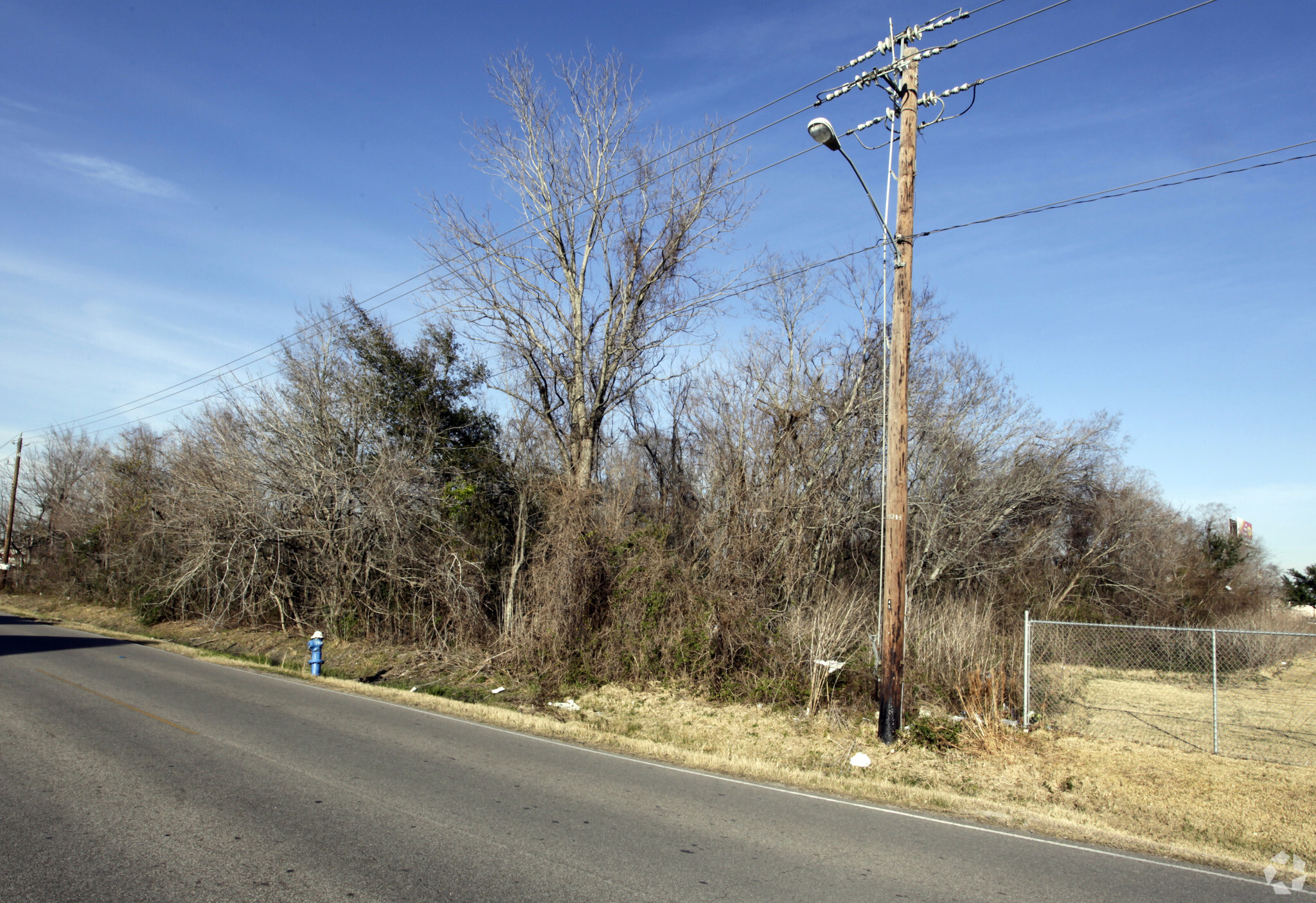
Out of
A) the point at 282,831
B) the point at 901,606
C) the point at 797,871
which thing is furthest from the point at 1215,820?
the point at 282,831

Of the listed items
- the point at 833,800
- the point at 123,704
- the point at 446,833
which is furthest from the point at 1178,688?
the point at 123,704

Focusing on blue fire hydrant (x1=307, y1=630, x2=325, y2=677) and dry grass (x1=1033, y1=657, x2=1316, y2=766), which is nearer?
dry grass (x1=1033, y1=657, x2=1316, y2=766)

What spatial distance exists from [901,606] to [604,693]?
6.23 meters

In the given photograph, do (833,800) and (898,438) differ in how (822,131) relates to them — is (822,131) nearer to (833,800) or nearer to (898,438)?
(898,438)

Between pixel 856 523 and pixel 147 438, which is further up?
pixel 147 438

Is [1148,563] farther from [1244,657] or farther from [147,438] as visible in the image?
[147,438]

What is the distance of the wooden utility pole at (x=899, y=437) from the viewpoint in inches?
416

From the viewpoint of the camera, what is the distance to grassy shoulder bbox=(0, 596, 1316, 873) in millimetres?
7402

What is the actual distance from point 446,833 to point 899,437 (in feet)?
25.6


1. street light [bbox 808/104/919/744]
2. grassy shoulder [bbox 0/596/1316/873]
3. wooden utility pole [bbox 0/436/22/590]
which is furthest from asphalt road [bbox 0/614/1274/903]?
wooden utility pole [bbox 0/436/22/590]

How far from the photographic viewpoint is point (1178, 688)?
18.9 metres

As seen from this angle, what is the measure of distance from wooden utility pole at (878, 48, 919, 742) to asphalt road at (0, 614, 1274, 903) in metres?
3.06

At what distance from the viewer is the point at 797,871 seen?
558 centimetres

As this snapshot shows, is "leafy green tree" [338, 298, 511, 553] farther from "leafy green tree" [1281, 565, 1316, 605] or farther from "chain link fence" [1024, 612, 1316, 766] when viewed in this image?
"leafy green tree" [1281, 565, 1316, 605]
